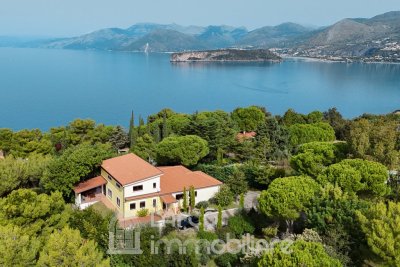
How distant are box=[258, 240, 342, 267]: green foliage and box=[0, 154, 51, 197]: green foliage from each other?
16.0 m

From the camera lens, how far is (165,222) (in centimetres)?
2044

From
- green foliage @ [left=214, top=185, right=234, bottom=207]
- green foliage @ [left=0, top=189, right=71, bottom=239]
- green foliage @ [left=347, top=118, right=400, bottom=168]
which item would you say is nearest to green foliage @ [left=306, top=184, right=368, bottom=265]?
green foliage @ [left=347, top=118, right=400, bottom=168]

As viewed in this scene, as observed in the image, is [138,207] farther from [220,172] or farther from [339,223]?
[339,223]

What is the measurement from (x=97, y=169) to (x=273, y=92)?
8213 cm

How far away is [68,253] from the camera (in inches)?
505

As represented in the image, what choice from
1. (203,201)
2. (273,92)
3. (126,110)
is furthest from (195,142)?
(273,92)

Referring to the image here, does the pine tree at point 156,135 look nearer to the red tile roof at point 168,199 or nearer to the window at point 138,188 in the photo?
the red tile roof at point 168,199

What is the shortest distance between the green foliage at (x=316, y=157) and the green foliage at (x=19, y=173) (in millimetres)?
16291

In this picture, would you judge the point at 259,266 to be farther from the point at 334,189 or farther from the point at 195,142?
the point at 195,142

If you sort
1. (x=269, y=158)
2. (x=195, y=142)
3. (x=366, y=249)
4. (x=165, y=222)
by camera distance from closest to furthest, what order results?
1. (x=366, y=249)
2. (x=165, y=222)
3. (x=195, y=142)
4. (x=269, y=158)

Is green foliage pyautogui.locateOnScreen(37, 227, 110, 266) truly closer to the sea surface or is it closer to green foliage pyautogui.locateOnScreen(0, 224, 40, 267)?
green foliage pyautogui.locateOnScreen(0, 224, 40, 267)

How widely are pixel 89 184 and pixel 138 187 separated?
392 centimetres

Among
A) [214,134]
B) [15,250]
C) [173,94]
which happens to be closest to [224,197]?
[214,134]

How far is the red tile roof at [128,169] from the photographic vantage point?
2213 cm
